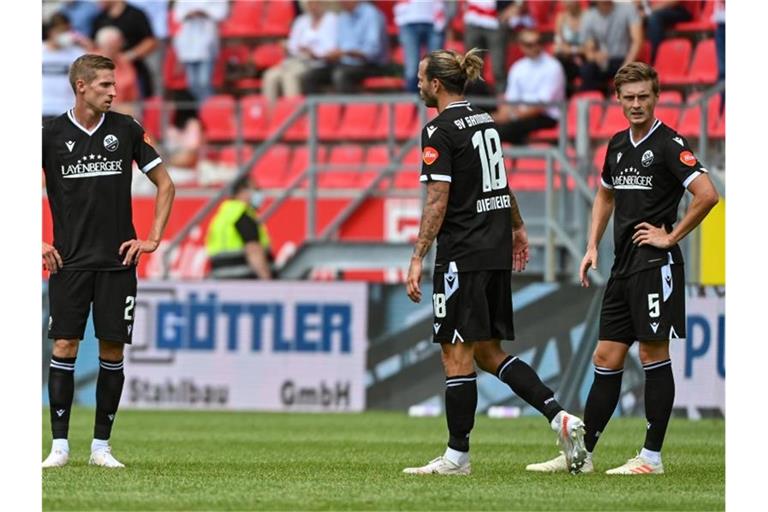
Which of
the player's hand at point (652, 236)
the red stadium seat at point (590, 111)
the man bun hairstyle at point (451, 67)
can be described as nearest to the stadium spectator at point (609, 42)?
the red stadium seat at point (590, 111)

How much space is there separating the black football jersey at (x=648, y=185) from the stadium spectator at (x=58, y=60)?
43.8 ft

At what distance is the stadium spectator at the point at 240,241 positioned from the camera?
55.7 feet

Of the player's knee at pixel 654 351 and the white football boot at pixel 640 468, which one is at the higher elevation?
the player's knee at pixel 654 351

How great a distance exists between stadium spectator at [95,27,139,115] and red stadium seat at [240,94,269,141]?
2271 mm

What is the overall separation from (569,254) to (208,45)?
7.32 meters

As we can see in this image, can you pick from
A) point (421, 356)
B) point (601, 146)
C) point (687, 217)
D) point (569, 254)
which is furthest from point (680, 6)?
point (687, 217)

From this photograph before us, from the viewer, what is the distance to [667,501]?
6859mm

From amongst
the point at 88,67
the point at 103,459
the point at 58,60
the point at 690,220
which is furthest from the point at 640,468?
the point at 58,60

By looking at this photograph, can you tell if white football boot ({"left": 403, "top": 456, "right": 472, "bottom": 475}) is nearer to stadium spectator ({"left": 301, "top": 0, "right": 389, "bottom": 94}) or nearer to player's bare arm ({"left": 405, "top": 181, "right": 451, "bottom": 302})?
player's bare arm ({"left": 405, "top": 181, "right": 451, "bottom": 302})

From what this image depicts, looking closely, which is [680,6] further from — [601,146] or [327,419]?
[327,419]

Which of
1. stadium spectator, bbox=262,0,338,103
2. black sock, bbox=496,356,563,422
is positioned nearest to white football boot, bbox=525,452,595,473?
black sock, bbox=496,356,563,422

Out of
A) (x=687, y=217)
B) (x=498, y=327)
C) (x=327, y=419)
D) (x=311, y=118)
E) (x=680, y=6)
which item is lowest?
(x=327, y=419)

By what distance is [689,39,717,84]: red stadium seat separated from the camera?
17.2m

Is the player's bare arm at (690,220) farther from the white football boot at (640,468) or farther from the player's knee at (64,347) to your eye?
the player's knee at (64,347)
